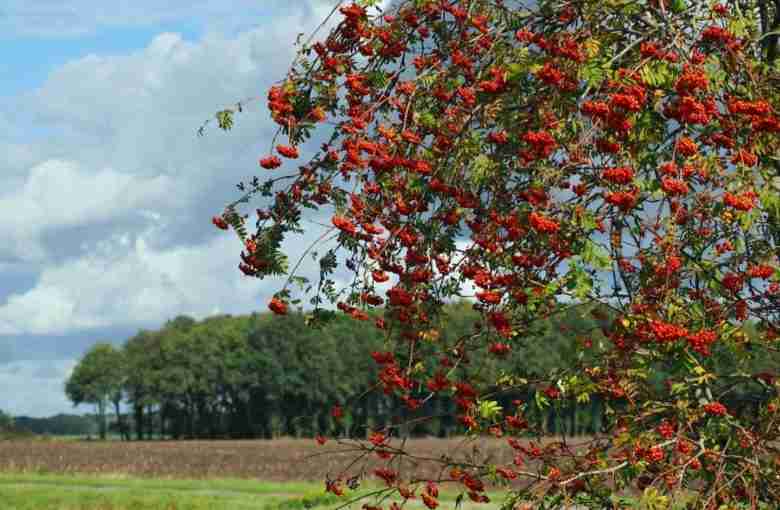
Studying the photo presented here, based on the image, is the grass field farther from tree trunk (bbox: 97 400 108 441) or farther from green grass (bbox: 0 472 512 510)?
tree trunk (bbox: 97 400 108 441)

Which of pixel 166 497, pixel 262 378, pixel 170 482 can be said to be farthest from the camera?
pixel 262 378

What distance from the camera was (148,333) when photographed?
144 metres

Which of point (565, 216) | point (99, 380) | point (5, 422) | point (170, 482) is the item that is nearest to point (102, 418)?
point (99, 380)

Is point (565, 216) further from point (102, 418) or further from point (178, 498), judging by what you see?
point (102, 418)

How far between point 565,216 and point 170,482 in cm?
3324

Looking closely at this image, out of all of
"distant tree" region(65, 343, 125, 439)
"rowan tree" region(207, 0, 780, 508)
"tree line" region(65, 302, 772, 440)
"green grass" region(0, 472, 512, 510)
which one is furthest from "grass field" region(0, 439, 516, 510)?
"distant tree" region(65, 343, 125, 439)

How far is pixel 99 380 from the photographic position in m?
141

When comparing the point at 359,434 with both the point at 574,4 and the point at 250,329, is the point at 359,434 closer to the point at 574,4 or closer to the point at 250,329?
the point at 574,4

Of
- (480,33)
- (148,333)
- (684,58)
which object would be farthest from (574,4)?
(148,333)

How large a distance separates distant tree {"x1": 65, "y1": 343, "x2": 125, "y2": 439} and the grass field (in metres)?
77.0

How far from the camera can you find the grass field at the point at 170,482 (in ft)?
86.4

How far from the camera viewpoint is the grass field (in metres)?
26.3

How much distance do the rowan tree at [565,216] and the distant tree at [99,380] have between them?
5240 inches

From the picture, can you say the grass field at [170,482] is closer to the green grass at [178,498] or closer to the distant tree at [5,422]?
the green grass at [178,498]
